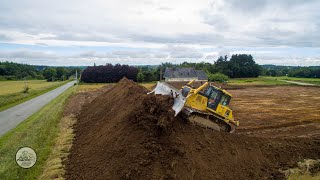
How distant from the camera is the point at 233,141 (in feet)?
42.1

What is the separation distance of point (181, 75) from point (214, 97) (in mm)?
55792

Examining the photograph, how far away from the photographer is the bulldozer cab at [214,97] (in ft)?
47.5

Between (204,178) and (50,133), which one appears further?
(50,133)

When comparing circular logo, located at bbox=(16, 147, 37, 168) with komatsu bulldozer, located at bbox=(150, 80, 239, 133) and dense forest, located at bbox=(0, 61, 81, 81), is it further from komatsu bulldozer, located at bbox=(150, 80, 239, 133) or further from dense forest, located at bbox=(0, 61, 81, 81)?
dense forest, located at bbox=(0, 61, 81, 81)

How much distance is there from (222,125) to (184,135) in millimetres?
3700

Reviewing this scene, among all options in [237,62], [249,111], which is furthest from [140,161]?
[237,62]

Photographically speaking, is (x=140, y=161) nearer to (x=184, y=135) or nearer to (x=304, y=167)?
(x=184, y=135)

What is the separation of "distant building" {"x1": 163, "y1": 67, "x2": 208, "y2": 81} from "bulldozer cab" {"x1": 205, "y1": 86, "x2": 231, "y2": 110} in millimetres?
53221

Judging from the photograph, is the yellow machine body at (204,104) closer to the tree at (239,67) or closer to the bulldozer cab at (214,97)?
the bulldozer cab at (214,97)

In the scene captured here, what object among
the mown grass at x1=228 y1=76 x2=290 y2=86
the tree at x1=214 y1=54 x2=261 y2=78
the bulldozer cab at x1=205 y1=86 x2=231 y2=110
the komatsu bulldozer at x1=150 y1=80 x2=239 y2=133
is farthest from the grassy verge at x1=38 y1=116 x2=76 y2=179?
the tree at x1=214 y1=54 x2=261 y2=78

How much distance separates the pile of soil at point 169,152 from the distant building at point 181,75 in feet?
179

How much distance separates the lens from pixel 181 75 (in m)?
70.2

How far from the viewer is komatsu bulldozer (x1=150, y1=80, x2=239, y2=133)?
13493 mm

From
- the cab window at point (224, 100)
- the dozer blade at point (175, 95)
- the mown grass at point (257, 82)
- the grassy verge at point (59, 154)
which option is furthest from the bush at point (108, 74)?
the cab window at point (224, 100)
